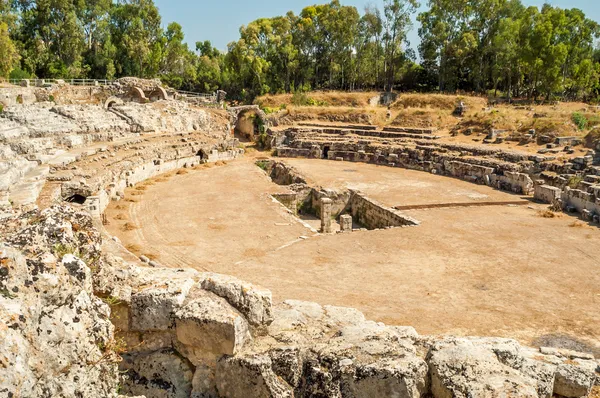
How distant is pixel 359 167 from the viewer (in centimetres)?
3033

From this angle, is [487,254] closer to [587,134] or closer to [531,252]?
[531,252]

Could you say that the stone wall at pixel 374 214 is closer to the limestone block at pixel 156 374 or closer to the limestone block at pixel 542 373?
the limestone block at pixel 542 373

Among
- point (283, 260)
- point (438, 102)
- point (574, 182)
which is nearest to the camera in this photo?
point (283, 260)

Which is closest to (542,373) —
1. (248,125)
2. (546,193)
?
(546,193)

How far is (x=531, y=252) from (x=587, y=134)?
56.1 feet

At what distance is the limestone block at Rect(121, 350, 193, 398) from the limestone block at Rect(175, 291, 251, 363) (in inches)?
7.0

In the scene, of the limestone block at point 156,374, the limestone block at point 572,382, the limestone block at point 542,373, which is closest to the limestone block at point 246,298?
the limestone block at point 156,374

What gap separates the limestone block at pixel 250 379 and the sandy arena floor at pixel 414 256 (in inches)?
227

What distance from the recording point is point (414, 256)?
14188mm

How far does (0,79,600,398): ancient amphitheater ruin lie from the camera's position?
13.4 ft

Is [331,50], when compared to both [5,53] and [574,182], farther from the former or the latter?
[574,182]

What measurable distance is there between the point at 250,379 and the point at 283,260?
937cm

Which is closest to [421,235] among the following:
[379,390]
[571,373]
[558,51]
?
[571,373]

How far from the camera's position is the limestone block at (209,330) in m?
4.23
